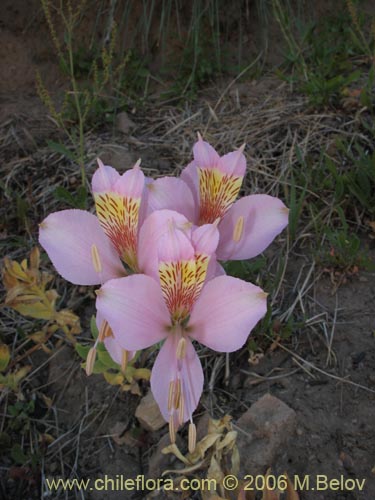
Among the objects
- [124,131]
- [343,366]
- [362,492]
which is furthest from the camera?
[124,131]

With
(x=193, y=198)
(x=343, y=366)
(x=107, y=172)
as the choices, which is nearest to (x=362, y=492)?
(x=343, y=366)

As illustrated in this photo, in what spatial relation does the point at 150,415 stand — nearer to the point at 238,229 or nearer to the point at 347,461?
the point at 347,461

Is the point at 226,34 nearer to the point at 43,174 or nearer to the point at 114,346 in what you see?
the point at 43,174

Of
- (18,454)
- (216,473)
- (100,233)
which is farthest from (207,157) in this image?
(18,454)

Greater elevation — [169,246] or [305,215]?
[169,246]

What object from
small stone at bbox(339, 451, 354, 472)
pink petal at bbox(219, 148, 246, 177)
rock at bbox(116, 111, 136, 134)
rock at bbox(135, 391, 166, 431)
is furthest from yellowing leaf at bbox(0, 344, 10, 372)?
rock at bbox(116, 111, 136, 134)

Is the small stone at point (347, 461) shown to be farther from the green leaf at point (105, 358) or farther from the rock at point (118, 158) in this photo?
the rock at point (118, 158)

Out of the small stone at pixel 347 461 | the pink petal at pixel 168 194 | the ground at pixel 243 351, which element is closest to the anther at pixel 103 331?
the pink petal at pixel 168 194
